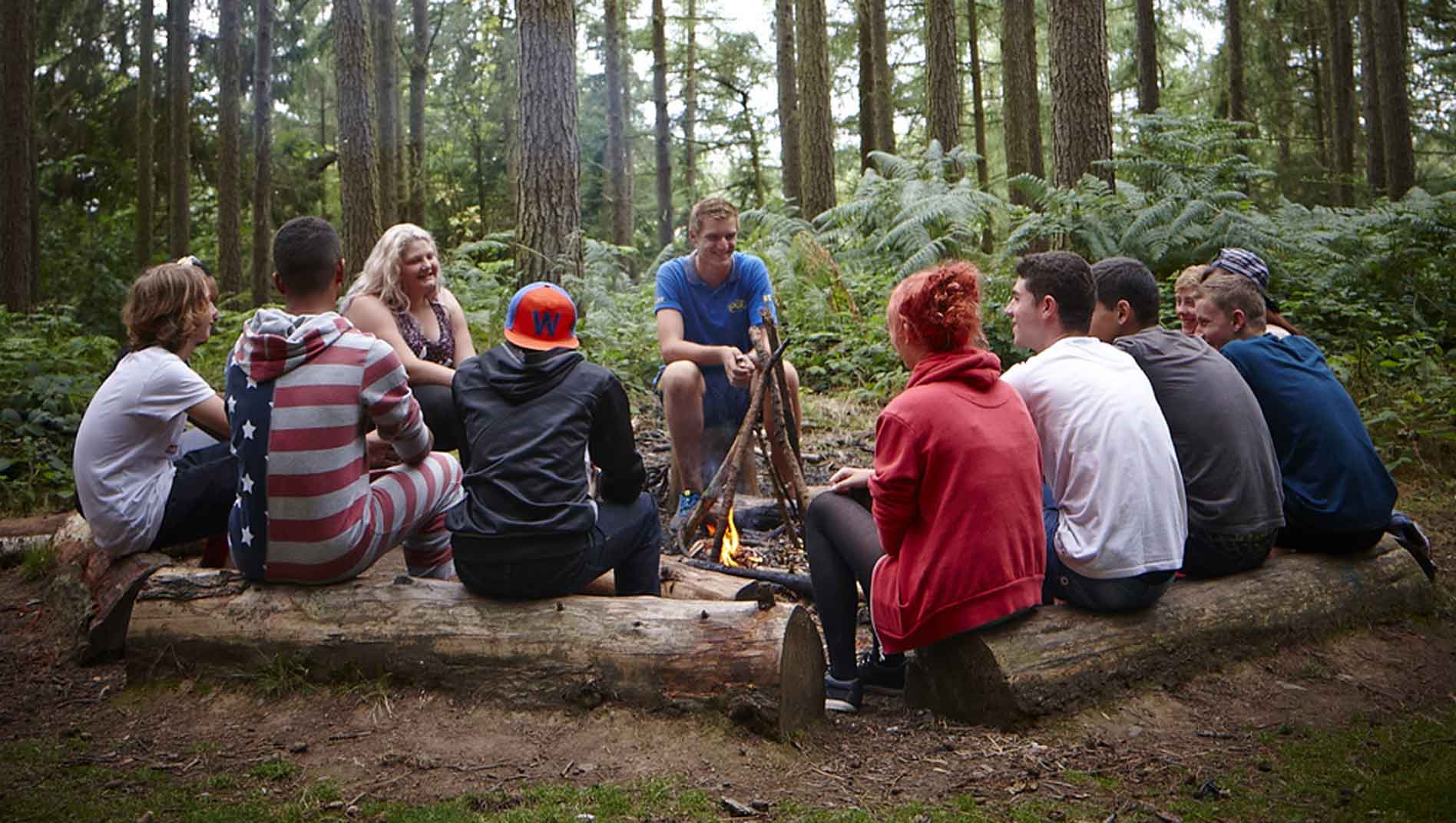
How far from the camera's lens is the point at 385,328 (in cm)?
510

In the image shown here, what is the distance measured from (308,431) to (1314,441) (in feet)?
12.6

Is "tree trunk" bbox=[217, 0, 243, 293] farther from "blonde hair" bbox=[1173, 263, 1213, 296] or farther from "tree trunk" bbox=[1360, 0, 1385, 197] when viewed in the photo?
"tree trunk" bbox=[1360, 0, 1385, 197]

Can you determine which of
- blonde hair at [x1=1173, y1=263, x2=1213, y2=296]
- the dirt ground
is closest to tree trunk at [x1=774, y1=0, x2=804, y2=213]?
blonde hair at [x1=1173, y1=263, x2=1213, y2=296]

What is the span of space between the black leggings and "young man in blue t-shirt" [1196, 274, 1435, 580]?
175 centimetres

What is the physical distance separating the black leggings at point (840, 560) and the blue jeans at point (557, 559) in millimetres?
667

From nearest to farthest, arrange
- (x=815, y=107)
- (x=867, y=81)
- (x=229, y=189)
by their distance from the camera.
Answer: (x=815, y=107) < (x=867, y=81) < (x=229, y=189)

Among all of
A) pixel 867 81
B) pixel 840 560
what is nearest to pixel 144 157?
pixel 867 81

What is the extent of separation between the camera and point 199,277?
416cm

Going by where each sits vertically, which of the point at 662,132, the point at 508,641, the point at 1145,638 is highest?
the point at 662,132

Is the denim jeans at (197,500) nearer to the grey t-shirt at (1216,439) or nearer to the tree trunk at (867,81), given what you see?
the grey t-shirt at (1216,439)

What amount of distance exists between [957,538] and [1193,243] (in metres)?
6.75

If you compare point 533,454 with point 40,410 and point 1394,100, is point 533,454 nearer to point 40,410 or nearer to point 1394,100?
point 40,410

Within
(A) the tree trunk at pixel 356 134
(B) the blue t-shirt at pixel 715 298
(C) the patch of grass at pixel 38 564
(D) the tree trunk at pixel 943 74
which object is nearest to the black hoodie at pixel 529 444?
(B) the blue t-shirt at pixel 715 298

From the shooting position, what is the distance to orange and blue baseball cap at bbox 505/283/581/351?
3600mm
